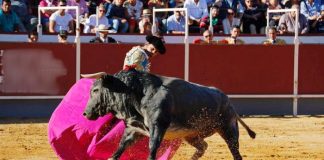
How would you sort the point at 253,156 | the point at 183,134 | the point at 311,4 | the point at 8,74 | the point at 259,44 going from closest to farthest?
the point at 183,134 < the point at 253,156 < the point at 8,74 < the point at 259,44 < the point at 311,4

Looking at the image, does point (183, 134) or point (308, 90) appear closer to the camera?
point (183, 134)

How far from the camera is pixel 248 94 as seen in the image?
14.8m

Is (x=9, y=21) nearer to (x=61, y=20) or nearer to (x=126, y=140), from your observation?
(x=61, y=20)

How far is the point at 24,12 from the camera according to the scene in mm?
14328

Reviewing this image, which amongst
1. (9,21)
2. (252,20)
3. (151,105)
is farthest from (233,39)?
(151,105)

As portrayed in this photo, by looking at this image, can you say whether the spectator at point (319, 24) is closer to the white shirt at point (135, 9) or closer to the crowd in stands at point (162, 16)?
the crowd in stands at point (162, 16)

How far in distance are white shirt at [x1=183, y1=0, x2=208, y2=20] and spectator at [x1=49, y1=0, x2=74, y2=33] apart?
6.34 feet

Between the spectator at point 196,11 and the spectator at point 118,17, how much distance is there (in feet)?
3.41

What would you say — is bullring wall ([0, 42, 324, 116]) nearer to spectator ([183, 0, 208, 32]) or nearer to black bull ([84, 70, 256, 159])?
spectator ([183, 0, 208, 32])

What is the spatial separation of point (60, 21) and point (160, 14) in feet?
5.97

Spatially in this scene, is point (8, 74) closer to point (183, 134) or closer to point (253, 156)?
point (253, 156)

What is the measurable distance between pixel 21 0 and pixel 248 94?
3.78 meters

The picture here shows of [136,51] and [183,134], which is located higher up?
[136,51]

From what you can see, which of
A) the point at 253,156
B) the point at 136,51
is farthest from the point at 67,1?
the point at 136,51
